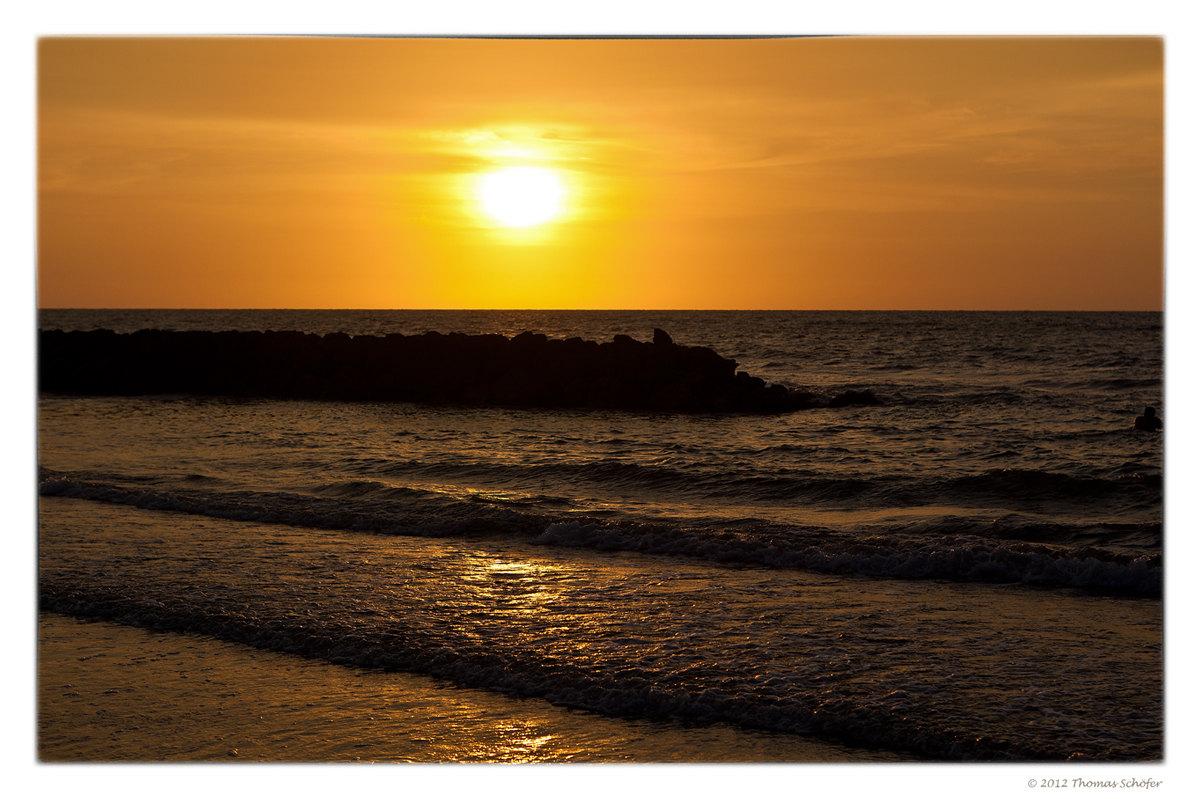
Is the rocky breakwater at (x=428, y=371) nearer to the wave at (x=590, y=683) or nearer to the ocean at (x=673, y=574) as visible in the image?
the ocean at (x=673, y=574)

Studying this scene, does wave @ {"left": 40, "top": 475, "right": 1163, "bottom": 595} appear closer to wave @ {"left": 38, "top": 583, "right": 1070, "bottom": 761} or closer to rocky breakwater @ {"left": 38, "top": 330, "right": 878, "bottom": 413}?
wave @ {"left": 38, "top": 583, "right": 1070, "bottom": 761}

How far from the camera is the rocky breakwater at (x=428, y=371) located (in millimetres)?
23516

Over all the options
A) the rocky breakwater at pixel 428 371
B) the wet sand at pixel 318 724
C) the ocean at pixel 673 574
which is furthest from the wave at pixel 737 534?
the rocky breakwater at pixel 428 371

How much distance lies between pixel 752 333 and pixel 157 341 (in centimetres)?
4814

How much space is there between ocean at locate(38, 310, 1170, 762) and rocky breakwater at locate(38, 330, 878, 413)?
5.23 meters

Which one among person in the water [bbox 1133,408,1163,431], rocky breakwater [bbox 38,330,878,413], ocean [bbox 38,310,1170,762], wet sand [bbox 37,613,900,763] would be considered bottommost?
wet sand [bbox 37,613,900,763]

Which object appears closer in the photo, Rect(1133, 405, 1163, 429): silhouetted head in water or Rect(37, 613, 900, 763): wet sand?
Rect(37, 613, 900, 763): wet sand

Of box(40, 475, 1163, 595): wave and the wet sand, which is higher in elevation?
box(40, 475, 1163, 595): wave

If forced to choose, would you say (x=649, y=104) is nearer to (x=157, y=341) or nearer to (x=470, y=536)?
(x=470, y=536)

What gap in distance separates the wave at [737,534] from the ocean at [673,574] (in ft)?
0.13

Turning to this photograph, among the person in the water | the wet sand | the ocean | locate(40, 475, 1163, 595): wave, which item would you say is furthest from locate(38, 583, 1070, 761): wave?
the person in the water

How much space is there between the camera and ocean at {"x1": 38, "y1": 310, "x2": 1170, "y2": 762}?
5027 millimetres

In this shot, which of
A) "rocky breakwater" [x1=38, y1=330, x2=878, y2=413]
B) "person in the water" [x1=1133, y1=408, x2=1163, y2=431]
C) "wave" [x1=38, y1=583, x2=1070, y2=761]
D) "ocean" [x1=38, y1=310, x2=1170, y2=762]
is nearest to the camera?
"wave" [x1=38, y1=583, x2=1070, y2=761]

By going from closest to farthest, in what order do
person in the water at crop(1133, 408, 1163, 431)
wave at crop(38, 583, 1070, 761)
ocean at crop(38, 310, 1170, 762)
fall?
wave at crop(38, 583, 1070, 761) → ocean at crop(38, 310, 1170, 762) → person in the water at crop(1133, 408, 1163, 431)
